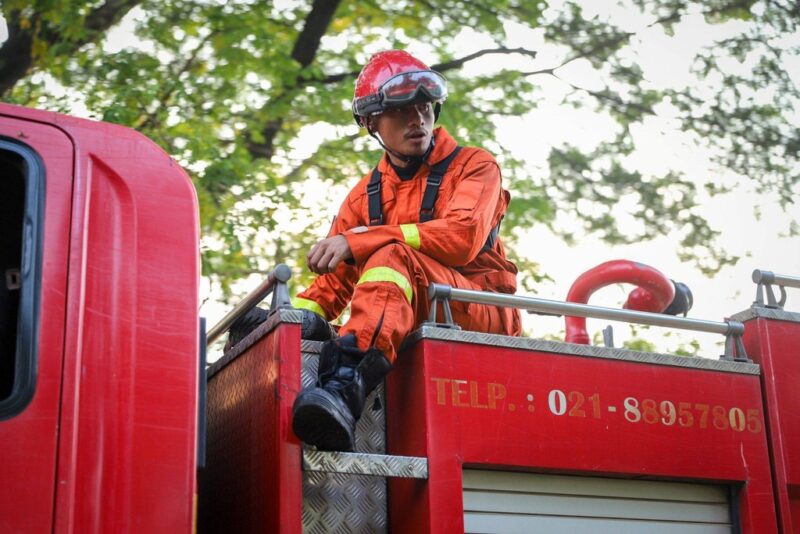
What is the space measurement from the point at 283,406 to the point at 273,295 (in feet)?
1.20

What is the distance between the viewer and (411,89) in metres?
3.92

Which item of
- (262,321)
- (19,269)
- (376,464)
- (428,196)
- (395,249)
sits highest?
(428,196)

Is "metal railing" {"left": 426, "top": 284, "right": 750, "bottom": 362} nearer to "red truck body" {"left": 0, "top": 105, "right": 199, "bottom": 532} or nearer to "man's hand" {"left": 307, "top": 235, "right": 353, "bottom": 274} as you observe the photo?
"man's hand" {"left": 307, "top": 235, "right": 353, "bottom": 274}

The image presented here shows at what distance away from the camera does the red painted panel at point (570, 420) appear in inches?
123

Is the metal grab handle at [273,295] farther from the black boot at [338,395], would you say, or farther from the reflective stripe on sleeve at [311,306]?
the reflective stripe on sleeve at [311,306]

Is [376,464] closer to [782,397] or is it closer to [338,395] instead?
[338,395]

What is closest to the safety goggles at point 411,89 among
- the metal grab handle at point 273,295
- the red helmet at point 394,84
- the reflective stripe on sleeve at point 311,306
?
the red helmet at point 394,84

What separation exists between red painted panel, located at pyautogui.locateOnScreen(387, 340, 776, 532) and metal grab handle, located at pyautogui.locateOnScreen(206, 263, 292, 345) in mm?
401

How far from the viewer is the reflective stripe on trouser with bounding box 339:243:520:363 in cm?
324

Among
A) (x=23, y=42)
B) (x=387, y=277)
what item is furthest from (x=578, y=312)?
(x=23, y=42)

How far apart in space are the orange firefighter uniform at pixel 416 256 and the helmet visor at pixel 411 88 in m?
0.18

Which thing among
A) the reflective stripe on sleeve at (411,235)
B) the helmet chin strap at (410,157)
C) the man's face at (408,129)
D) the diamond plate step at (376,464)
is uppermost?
the man's face at (408,129)

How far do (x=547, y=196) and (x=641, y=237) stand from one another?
1.04m

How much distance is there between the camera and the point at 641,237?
11.1 meters
